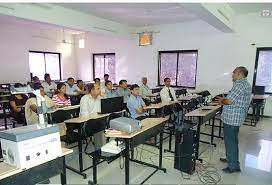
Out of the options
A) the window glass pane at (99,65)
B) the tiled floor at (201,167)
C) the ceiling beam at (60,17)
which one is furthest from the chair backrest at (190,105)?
the window glass pane at (99,65)

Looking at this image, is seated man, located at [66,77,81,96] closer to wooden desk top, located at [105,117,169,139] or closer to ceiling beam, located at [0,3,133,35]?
ceiling beam, located at [0,3,133,35]

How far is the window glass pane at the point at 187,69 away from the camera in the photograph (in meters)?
7.66

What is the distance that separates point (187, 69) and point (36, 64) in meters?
6.68

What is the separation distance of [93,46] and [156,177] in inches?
325

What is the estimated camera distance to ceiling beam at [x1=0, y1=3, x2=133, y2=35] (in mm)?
4518

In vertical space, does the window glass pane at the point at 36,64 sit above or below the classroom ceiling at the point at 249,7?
below

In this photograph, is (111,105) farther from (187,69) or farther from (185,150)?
(187,69)

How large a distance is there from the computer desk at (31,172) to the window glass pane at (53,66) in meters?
8.67

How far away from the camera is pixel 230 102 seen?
9.67 ft

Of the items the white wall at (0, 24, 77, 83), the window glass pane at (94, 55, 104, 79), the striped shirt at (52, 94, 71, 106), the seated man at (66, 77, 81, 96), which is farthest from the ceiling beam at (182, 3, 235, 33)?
the white wall at (0, 24, 77, 83)

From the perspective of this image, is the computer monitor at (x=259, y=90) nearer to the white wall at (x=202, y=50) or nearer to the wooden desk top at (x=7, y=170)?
the white wall at (x=202, y=50)

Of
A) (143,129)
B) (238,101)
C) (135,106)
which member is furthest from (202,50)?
(143,129)

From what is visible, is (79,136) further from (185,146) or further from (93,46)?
(93,46)

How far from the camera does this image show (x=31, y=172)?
5.63ft
